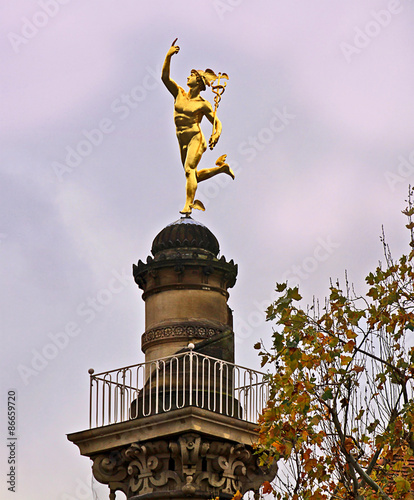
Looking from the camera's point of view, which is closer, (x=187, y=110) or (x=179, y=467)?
(x=179, y=467)

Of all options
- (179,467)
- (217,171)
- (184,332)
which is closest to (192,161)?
(217,171)

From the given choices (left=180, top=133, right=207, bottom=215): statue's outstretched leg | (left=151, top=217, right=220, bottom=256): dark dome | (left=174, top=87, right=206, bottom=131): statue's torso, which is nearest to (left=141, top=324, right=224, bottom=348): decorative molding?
(left=151, top=217, right=220, bottom=256): dark dome

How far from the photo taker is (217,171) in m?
31.1

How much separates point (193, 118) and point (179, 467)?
8.17 metres

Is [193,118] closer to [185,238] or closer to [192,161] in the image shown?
[192,161]

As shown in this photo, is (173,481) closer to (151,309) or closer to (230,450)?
(230,450)

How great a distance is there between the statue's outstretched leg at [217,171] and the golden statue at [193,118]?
0.02 metres

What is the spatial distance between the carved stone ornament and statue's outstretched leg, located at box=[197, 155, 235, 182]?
6.61 metres

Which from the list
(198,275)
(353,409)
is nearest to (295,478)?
(353,409)

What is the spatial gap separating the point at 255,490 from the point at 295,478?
134 inches

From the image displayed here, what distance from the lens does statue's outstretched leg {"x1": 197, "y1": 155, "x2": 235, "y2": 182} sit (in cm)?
3092

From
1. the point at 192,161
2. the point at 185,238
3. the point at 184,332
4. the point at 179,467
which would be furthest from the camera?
the point at 192,161

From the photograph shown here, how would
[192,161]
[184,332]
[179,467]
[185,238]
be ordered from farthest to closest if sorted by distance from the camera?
[192,161] < [185,238] < [184,332] < [179,467]

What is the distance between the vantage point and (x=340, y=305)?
22406 millimetres
